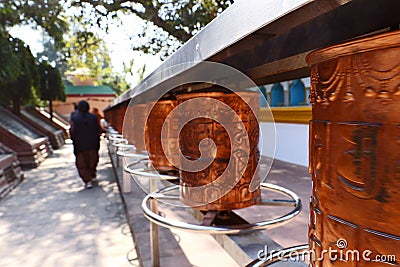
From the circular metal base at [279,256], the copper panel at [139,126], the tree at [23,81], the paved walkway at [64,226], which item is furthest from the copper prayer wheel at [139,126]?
the tree at [23,81]

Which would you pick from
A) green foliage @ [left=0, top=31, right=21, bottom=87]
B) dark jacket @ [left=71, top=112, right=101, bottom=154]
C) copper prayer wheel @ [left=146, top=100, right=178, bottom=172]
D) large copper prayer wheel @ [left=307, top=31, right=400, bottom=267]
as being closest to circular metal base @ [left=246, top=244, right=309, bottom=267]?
→ large copper prayer wheel @ [left=307, top=31, right=400, bottom=267]

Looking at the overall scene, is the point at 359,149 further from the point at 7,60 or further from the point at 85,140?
the point at 7,60

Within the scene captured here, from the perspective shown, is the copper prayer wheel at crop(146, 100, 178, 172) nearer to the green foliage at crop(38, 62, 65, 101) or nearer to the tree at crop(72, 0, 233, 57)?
the tree at crop(72, 0, 233, 57)

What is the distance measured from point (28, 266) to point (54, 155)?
24.5 feet

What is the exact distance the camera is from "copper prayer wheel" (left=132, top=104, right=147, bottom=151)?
2205 millimetres

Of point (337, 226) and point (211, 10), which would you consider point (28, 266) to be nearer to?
point (337, 226)

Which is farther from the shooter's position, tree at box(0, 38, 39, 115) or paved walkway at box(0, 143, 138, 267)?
tree at box(0, 38, 39, 115)

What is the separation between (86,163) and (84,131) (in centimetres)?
53

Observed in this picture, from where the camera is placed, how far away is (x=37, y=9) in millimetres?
6984

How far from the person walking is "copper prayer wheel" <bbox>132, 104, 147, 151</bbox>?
2.89 meters

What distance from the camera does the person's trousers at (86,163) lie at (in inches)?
207

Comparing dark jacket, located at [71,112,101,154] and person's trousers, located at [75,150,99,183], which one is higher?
dark jacket, located at [71,112,101,154]

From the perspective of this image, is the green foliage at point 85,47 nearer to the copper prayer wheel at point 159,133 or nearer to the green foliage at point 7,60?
the green foliage at point 7,60

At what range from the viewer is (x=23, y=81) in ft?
27.4
